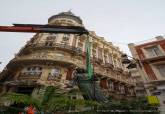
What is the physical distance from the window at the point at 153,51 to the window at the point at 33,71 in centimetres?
1631

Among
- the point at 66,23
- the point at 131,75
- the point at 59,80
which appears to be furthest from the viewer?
the point at 131,75

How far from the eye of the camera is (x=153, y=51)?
67.4 ft

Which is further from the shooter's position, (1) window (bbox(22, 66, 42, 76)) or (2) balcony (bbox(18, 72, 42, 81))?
(1) window (bbox(22, 66, 42, 76))

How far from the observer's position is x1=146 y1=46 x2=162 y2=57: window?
19.9m

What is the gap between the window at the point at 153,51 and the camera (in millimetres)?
19884

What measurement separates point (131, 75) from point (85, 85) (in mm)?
27589

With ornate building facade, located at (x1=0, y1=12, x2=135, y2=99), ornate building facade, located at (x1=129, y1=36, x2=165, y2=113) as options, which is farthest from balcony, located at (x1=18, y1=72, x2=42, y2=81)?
ornate building facade, located at (x1=129, y1=36, x2=165, y2=113)

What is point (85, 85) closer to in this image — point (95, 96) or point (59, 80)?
point (95, 96)

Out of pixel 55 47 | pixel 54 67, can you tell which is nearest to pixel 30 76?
pixel 54 67

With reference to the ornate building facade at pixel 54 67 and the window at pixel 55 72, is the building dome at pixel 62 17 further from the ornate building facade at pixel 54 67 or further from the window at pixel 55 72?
the window at pixel 55 72

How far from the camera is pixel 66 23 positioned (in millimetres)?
34938

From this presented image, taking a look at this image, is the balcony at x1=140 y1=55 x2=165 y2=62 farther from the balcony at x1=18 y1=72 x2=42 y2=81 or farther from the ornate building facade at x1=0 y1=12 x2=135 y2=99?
the balcony at x1=18 y1=72 x2=42 y2=81

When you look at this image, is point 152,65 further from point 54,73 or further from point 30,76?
point 30,76

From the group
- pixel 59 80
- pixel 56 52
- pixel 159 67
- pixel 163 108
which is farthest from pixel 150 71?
pixel 56 52
